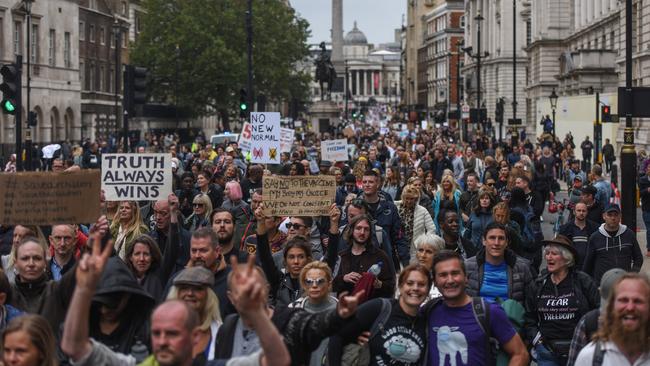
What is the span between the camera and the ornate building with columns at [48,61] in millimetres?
54625

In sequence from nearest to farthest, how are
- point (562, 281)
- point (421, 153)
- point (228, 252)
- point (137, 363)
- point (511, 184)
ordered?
point (137, 363)
point (562, 281)
point (228, 252)
point (511, 184)
point (421, 153)

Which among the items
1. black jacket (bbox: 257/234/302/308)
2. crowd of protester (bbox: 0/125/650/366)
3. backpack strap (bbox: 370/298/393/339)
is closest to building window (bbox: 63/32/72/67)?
crowd of protester (bbox: 0/125/650/366)

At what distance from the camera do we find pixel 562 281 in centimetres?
903

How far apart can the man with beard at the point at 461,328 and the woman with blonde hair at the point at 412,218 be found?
6.67m

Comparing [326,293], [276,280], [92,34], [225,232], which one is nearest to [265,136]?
[225,232]

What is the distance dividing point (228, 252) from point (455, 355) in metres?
3.65

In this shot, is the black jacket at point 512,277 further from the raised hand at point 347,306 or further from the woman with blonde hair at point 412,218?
the woman with blonde hair at point 412,218

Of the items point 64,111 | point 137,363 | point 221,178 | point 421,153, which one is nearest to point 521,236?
point 137,363

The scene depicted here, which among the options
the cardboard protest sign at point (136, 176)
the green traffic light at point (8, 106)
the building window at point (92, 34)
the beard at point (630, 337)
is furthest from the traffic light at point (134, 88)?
the building window at point (92, 34)

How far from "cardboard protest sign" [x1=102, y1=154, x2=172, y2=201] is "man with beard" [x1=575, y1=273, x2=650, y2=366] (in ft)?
22.0

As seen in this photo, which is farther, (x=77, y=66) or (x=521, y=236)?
(x=77, y=66)

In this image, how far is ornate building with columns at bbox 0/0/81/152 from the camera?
5462cm

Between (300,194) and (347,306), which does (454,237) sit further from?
(347,306)

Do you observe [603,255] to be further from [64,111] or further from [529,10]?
[529,10]
